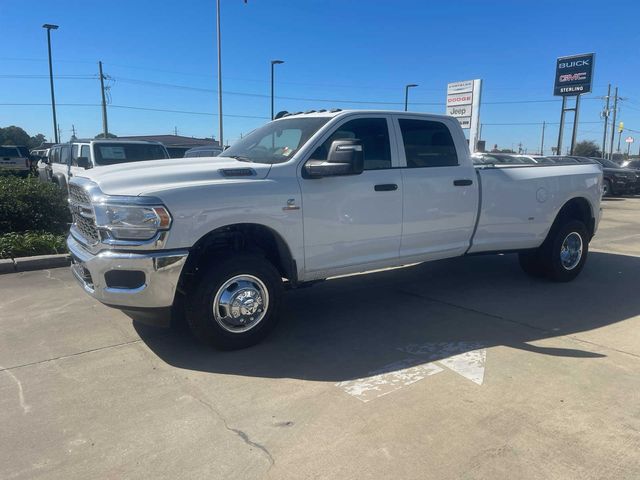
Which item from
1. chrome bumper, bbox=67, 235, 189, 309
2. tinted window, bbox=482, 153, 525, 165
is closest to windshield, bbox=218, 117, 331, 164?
chrome bumper, bbox=67, 235, 189, 309

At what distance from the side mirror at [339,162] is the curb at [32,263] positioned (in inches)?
169

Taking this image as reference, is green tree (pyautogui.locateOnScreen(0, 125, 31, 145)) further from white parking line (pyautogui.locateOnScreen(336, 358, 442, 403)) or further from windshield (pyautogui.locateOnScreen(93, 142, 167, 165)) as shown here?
white parking line (pyautogui.locateOnScreen(336, 358, 442, 403))

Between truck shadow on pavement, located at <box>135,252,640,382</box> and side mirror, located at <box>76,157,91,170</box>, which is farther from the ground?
side mirror, located at <box>76,157,91,170</box>

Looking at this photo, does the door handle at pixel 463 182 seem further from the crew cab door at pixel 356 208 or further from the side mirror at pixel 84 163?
the side mirror at pixel 84 163

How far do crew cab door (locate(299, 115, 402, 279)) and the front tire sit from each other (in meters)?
0.46

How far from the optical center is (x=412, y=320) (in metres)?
5.10

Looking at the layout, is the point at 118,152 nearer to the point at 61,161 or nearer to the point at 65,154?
the point at 65,154

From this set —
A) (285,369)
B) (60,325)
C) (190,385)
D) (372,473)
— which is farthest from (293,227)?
(60,325)

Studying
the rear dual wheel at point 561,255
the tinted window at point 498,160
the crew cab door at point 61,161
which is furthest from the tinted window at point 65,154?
the rear dual wheel at point 561,255

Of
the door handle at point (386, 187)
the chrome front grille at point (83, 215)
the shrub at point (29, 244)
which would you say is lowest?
the shrub at point (29, 244)

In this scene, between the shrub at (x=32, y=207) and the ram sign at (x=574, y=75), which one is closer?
the shrub at (x=32, y=207)

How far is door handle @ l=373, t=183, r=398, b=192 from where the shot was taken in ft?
15.7

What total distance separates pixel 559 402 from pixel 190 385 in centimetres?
262

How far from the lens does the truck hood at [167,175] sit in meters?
3.86
